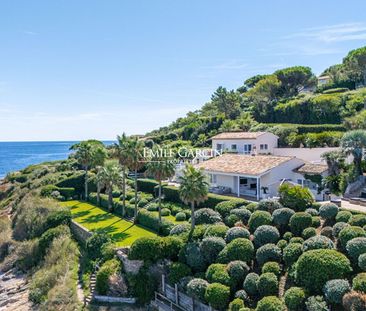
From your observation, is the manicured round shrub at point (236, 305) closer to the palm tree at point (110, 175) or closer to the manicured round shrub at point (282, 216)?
the manicured round shrub at point (282, 216)

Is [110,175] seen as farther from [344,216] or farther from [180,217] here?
[344,216]

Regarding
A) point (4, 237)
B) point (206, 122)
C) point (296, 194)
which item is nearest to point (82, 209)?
point (4, 237)

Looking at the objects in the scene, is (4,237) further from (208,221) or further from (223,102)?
(223,102)

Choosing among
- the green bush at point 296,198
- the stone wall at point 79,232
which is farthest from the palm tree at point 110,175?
the green bush at point 296,198

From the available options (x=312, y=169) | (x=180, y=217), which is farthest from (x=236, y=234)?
(x=312, y=169)

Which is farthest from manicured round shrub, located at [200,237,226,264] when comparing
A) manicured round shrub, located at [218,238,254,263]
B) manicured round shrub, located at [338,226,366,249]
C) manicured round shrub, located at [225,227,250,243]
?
manicured round shrub, located at [338,226,366,249]

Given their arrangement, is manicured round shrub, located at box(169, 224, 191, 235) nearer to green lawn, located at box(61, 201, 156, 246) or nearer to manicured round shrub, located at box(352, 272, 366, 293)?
green lawn, located at box(61, 201, 156, 246)
